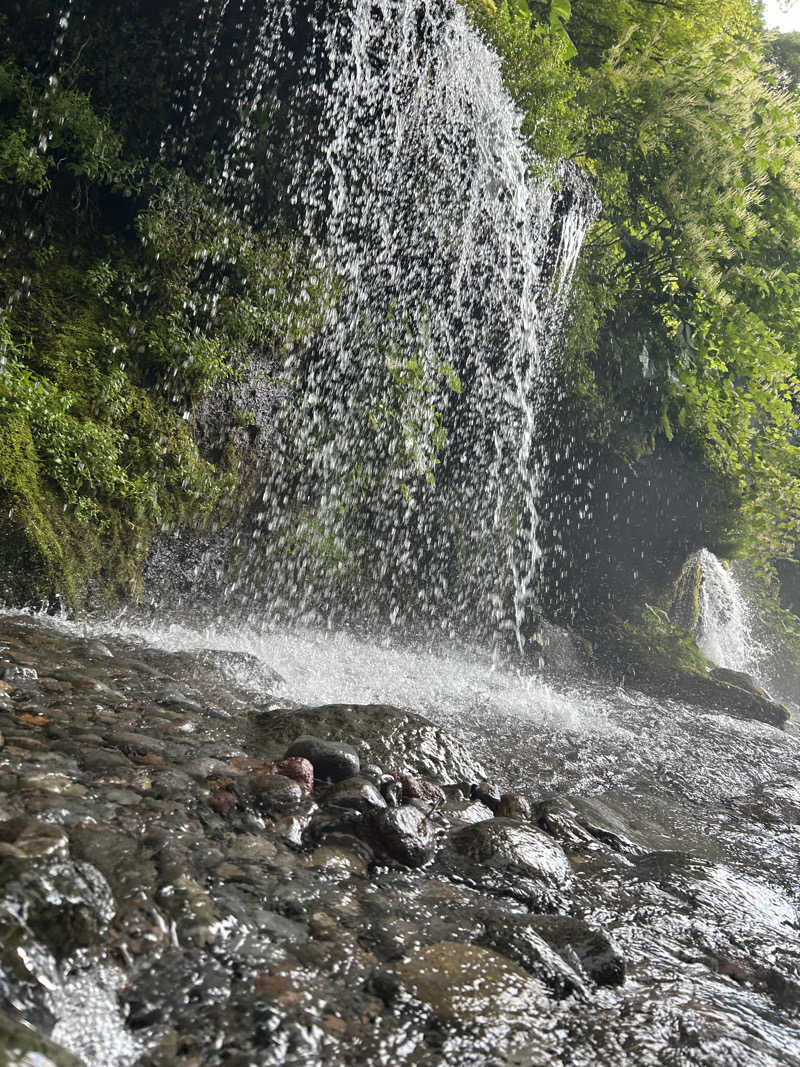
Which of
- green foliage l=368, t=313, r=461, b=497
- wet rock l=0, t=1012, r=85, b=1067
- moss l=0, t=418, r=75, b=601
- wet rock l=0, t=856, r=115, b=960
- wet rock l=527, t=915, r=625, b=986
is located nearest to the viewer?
wet rock l=0, t=1012, r=85, b=1067

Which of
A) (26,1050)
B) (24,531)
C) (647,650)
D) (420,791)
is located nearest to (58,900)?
(26,1050)

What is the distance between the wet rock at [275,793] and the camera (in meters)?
2.61

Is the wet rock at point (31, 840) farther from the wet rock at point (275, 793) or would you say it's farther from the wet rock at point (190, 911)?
the wet rock at point (275, 793)

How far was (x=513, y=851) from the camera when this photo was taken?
2.82 meters

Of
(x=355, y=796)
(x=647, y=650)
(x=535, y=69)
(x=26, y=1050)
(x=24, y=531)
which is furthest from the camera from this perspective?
(x=647, y=650)

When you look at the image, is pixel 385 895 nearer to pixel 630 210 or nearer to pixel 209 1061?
pixel 209 1061

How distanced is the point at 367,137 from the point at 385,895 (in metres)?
6.34

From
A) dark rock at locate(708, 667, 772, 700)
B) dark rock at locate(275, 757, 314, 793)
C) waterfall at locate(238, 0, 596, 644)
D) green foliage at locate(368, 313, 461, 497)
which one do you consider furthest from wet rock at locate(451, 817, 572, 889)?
dark rock at locate(708, 667, 772, 700)

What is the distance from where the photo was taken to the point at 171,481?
583 cm

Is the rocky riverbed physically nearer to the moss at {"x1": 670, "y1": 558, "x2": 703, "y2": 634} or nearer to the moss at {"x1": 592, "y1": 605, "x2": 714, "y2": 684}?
the moss at {"x1": 592, "y1": 605, "x2": 714, "y2": 684}

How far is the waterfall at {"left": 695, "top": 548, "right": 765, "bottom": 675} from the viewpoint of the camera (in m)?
16.1

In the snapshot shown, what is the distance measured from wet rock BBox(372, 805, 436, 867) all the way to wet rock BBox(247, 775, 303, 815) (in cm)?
30

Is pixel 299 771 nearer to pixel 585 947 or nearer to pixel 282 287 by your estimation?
pixel 585 947

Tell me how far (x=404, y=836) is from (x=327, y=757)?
58cm
